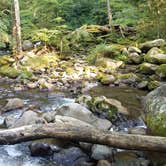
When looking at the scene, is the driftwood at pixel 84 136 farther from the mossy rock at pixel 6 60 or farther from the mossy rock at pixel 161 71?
the mossy rock at pixel 6 60

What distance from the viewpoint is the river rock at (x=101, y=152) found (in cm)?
551

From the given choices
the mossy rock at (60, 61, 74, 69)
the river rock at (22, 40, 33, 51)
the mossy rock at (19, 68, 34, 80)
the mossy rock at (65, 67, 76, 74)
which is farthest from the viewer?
the river rock at (22, 40, 33, 51)

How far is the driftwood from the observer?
503 centimetres

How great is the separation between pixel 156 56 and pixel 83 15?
37.0 ft

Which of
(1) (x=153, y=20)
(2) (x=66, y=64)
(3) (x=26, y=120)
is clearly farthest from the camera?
(1) (x=153, y=20)

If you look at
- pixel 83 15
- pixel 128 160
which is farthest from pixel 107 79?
pixel 83 15

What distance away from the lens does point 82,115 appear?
7059mm

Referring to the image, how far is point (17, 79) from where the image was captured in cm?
1225

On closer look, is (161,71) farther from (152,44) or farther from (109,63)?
(152,44)

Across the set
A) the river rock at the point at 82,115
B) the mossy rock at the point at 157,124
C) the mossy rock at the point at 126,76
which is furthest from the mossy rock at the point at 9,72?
the mossy rock at the point at 157,124

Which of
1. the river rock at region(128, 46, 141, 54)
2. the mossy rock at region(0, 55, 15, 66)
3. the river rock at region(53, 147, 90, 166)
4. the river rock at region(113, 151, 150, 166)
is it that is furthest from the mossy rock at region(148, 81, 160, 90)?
the mossy rock at region(0, 55, 15, 66)

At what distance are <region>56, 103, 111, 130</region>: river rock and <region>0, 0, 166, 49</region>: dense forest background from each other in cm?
602

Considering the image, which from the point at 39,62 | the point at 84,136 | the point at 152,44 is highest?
the point at 152,44

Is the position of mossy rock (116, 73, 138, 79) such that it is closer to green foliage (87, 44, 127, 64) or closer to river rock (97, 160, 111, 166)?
green foliage (87, 44, 127, 64)
